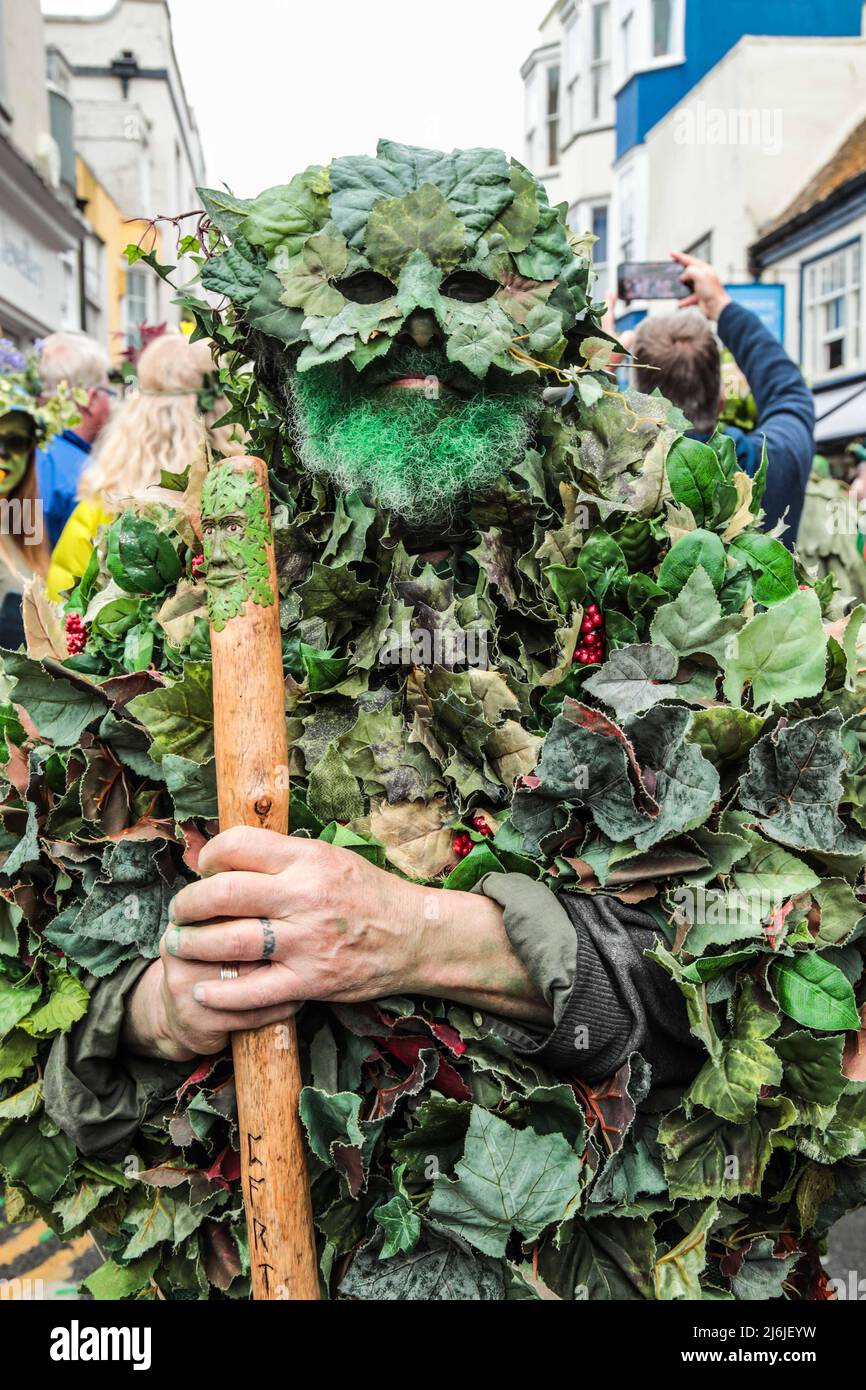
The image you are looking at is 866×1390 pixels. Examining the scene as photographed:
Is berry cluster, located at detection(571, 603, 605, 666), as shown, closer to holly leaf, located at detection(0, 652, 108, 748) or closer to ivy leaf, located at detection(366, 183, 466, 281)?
ivy leaf, located at detection(366, 183, 466, 281)

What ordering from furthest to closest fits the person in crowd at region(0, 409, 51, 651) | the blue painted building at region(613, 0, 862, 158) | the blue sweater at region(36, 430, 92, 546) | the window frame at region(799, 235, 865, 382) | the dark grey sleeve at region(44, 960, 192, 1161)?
the blue painted building at region(613, 0, 862, 158), the window frame at region(799, 235, 865, 382), the blue sweater at region(36, 430, 92, 546), the person in crowd at region(0, 409, 51, 651), the dark grey sleeve at region(44, 960, 192, 1161)

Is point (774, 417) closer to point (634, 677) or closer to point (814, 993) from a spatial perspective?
point (634, 677)

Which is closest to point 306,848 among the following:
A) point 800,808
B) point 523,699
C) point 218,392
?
point 523,699

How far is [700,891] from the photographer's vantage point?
1382 mm

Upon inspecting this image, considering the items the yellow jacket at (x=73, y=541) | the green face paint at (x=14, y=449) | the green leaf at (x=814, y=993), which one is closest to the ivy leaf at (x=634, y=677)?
the green leaf at (x=814, y=993)

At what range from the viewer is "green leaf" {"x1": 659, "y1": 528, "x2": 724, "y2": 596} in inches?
60.7

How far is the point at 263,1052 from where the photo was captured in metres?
1.37

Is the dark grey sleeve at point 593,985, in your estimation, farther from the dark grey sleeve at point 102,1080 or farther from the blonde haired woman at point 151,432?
the blonde haired woman at point 151,432

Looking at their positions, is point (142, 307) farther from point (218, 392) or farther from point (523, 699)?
point (523, 699)

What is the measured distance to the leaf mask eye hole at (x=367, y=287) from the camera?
5.05 ft

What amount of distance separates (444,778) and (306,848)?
0.25 meters

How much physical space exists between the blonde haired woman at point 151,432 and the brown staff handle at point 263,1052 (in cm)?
186

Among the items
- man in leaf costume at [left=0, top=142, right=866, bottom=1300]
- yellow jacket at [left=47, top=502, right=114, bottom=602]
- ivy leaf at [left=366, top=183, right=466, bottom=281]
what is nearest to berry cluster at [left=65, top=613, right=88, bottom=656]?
man in leaf costume at [left=0, top=142, right=866, bottom=1300]

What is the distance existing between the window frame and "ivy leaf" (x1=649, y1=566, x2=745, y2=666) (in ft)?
35.1
